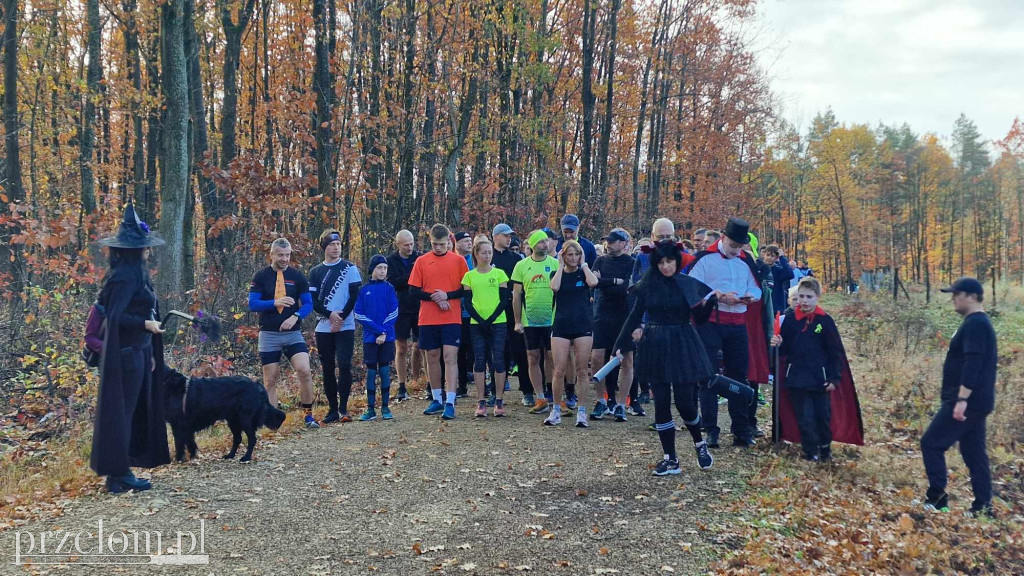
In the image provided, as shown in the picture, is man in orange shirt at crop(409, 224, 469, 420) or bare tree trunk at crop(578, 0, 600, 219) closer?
man in orange shirt at crop(409, 224, 469, 420)

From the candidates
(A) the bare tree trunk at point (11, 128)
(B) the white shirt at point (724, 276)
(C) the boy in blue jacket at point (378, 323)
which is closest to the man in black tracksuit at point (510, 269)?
(C) the boy in blue jacket at point (378, 323)

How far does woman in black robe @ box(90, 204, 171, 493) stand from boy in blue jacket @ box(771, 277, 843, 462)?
632 centimetres

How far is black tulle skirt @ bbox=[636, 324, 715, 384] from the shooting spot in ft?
21.5

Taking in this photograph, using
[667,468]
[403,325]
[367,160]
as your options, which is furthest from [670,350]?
[367,160]

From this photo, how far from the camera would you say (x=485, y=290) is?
8.98 meters

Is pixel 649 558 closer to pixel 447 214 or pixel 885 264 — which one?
pixel 447 214

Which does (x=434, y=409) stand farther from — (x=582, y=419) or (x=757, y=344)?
(x=757, y=344)

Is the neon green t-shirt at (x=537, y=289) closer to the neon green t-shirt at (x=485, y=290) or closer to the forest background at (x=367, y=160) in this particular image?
the neon green t-shirt at (x=485, y=290)

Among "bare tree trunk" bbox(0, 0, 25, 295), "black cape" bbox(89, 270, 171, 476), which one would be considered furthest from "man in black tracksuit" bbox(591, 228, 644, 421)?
"bare tree trunk" bbox(0, 0, 25, 295)

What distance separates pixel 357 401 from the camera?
10.5 m

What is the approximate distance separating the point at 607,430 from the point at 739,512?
9.14ft

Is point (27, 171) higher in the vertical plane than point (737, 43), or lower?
lower

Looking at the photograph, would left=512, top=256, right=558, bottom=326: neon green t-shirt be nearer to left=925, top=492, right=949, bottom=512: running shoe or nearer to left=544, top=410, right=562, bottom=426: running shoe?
left=544, top=410, right=562, bottom=426: running shoe

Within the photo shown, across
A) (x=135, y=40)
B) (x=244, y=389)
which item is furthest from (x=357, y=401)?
(x=135, y=40)
